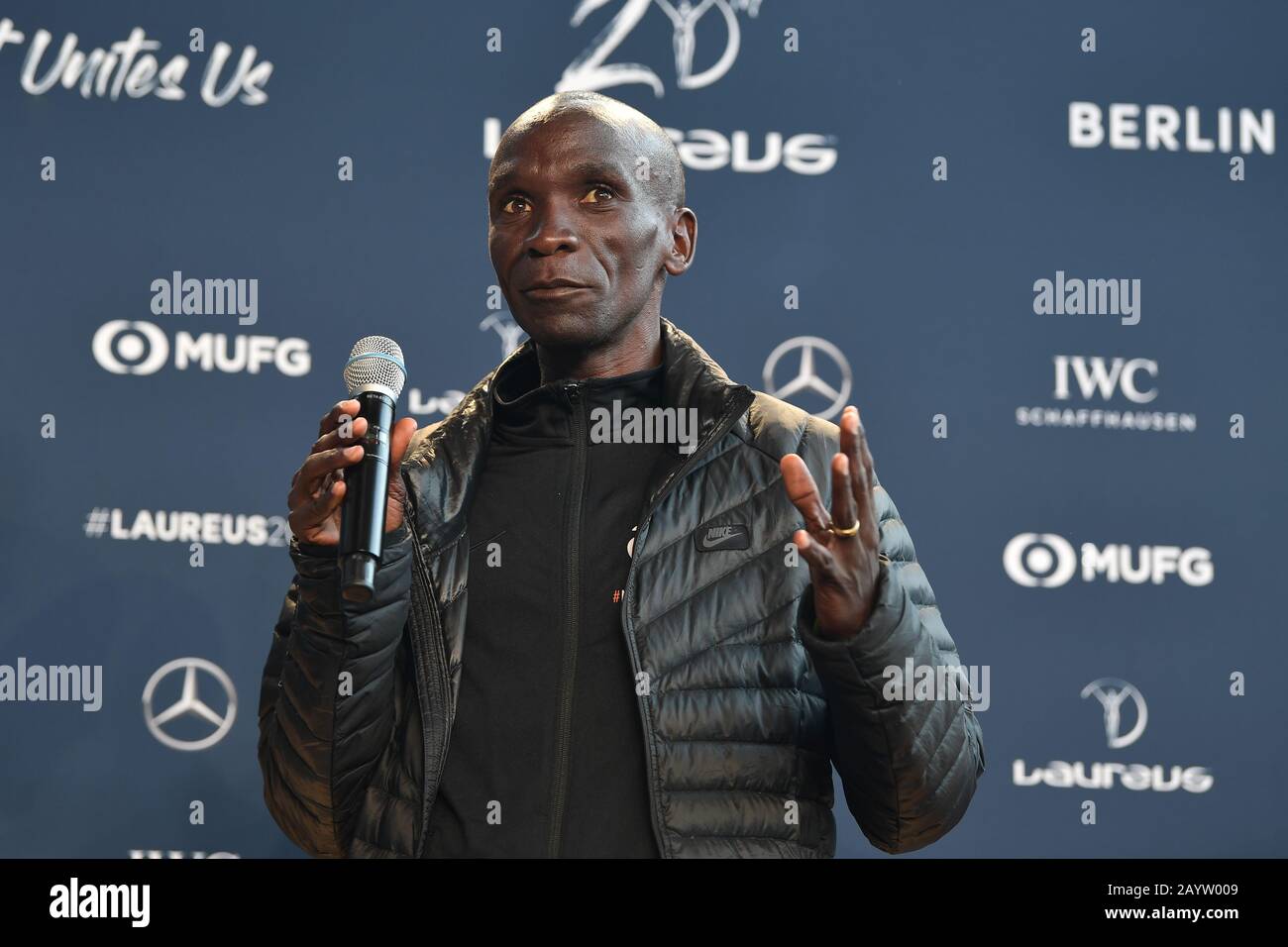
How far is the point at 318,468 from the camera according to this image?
1.39 meters

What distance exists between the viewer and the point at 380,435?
4.60 ft

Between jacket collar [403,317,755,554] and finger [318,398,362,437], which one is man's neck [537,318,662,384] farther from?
finger [318,398,362,437]

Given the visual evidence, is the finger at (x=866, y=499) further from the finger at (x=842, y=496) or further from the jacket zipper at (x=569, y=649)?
the jacket zipper at (x=569, y=649)

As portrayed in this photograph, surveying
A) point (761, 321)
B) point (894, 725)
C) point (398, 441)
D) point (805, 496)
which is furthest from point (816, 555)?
point (761, 321)

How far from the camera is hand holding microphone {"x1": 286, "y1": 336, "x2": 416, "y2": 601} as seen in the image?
1.35 m

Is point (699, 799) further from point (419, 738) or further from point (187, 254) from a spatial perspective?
point (187, 254)

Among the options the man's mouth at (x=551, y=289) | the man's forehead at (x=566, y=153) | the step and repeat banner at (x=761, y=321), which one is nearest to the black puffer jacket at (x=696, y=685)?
the man's mouth at (x=551, y=289)

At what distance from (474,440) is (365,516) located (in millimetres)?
425

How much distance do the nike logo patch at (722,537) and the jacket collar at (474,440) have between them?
0.23ft

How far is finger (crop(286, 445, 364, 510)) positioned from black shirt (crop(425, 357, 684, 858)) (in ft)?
0.96

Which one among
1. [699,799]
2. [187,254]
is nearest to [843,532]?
[699,799]

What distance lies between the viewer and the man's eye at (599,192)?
1.79 metres

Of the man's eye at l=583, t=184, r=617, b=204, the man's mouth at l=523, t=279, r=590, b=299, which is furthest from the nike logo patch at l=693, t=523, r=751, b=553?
the man's eye at l=583, t=184, r=617, b=204

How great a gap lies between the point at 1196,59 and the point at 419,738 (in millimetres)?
2401
